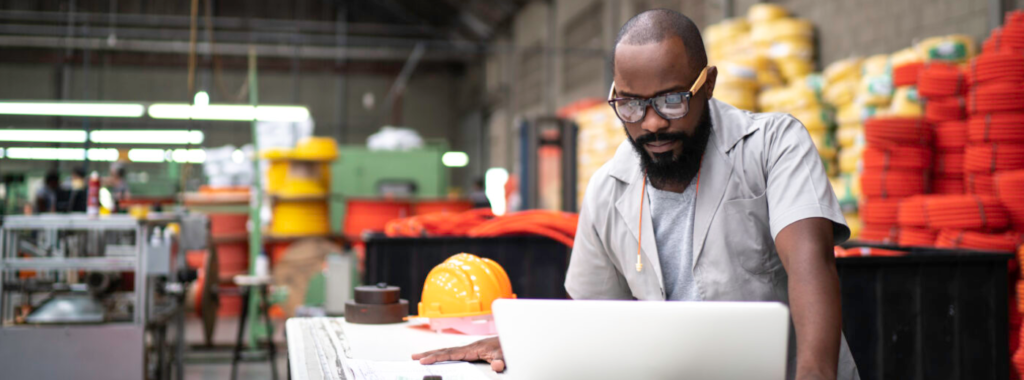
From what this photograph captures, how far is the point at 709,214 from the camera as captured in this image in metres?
1.64

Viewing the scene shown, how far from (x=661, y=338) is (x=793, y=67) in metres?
6.58

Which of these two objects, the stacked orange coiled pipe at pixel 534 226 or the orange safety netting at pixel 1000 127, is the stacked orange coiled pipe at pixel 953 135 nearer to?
the orange safety netting at pixel 1000 127

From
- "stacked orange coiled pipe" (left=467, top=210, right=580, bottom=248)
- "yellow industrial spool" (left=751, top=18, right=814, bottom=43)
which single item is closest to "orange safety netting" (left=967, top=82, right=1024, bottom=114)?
"stacked orange coiled pipe" (left=467, top=210, right=580, bottom=248)

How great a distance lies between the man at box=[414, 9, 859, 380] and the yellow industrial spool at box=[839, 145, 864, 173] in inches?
179

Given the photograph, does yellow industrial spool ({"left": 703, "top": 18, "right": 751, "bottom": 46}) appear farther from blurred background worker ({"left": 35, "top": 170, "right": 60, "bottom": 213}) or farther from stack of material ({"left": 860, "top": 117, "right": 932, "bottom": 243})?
blurred background worker ({"left": 35, "top": 170, "right": 60, "bottom": 213})

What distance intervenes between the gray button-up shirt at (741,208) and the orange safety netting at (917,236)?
3300 millimetres

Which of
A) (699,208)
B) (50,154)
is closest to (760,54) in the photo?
(699,208)

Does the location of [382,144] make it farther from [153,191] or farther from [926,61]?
[926,61]

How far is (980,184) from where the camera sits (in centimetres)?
452

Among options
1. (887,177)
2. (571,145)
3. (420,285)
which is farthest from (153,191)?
(887,177)

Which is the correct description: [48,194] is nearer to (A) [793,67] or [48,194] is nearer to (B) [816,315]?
(A) [793,67]

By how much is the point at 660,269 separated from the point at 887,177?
3.91m

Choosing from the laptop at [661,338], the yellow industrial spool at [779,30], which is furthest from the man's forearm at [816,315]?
the yellow industrial spool at [779,30]

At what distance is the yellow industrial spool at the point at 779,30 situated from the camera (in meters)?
7.35
